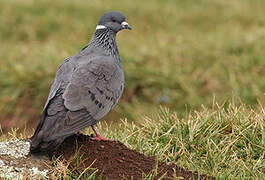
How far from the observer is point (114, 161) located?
366 centimetres

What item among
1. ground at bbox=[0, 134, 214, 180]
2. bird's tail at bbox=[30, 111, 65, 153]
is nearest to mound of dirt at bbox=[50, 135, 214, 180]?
ground at bbox=[0, 134, 214, 180]

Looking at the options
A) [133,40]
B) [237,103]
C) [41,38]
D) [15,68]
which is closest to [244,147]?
[237,103]

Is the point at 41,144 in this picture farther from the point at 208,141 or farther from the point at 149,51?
the point at 149,51

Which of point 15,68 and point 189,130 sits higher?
point 189,130

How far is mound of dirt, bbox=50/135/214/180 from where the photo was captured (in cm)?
352

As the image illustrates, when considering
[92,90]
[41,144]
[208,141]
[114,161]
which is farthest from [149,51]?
[41,144]

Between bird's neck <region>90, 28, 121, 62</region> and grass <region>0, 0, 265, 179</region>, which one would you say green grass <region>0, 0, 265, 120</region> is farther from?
bird's neck <region>90, 28, 121, 62</region>

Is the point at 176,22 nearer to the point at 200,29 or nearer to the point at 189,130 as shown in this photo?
the point at 200,29

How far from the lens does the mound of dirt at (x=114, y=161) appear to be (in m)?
3.52

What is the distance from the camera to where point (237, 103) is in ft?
23.5

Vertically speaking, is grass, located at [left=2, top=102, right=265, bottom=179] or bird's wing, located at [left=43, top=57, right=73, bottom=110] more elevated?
bird's wing, located at [left=43, top=57, right=73, bottom=110]

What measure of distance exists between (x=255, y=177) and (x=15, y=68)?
5.31 metres

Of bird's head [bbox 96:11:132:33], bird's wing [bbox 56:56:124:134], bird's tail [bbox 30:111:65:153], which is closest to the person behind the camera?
bird's tail [bbox 30:111:65:153]

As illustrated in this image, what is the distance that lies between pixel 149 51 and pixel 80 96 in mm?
5139
